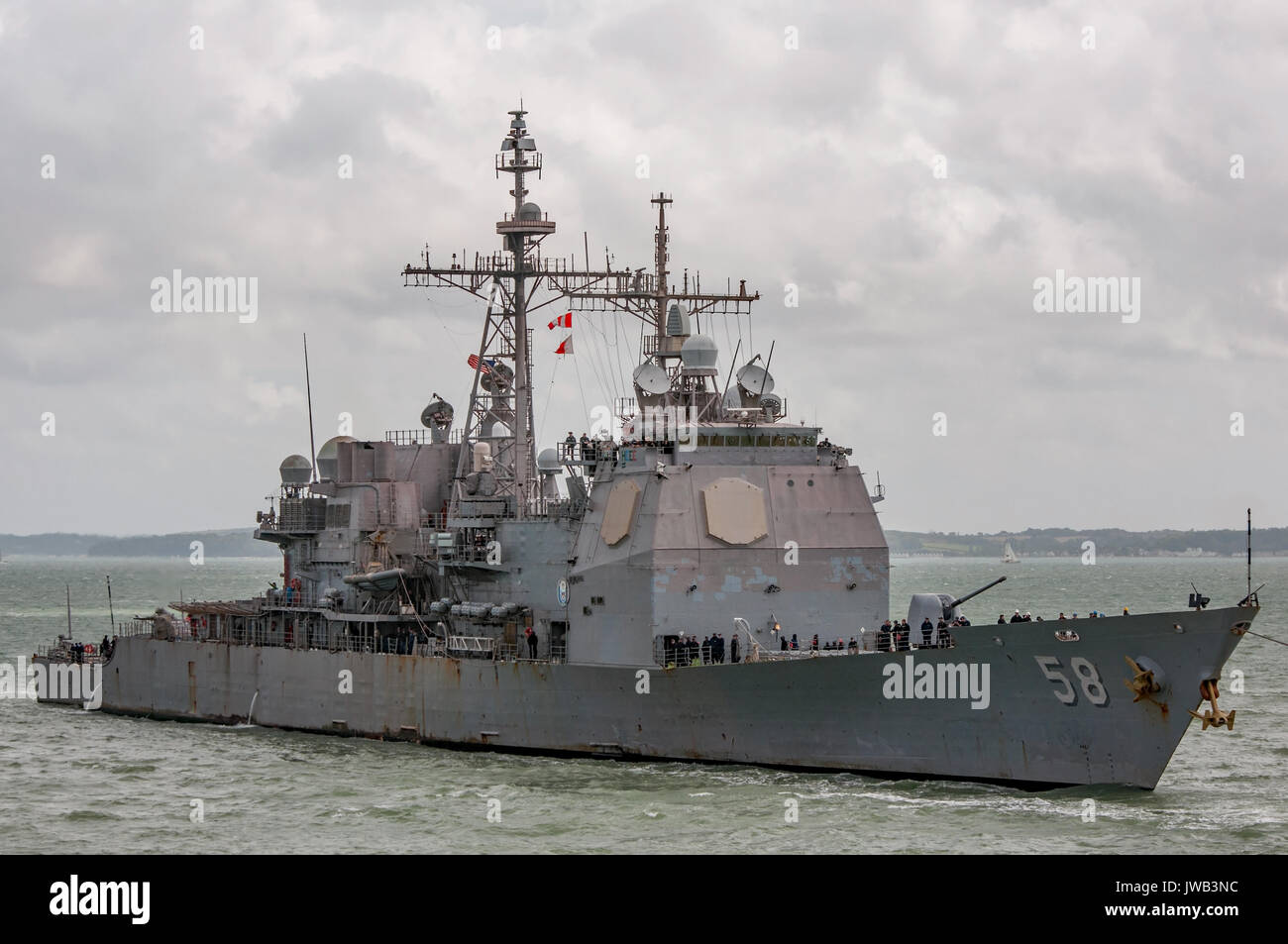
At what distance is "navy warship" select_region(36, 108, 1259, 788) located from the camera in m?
23.0

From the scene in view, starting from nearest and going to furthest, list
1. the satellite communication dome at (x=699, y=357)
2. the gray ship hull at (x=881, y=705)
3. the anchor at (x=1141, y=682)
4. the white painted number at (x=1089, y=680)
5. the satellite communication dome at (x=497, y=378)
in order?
1. the anchor at (x=1141, y=682)
2. the gray ship hull at (x=881, y=705)
3. the white painted number at (x=1089, y=680)
4. the satellite communication dome at (x=699, y=357)
5. the satellite communication dome at (x=497, y=378)

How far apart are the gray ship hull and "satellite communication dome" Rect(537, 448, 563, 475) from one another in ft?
14.1

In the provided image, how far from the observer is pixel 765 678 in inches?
983

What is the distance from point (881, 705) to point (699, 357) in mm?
7444

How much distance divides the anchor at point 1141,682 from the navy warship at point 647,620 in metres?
0.05

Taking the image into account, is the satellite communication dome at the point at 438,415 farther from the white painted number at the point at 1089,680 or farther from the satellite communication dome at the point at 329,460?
the white painted number at the point at 1089,680

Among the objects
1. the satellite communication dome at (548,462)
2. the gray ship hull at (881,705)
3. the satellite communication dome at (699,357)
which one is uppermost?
the satellite communication dome at (699,357)

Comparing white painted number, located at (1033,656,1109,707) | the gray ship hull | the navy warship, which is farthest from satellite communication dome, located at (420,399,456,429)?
white painted number, located at (1033,656,1109,707)

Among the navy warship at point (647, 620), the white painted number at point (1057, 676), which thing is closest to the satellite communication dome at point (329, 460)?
the navy warship at point (647, 620)

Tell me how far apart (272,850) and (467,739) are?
26.4 ft

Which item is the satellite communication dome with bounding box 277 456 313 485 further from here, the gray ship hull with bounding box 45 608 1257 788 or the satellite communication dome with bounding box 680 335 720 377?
the satellite communication dome with bounding box 680 335 720 377

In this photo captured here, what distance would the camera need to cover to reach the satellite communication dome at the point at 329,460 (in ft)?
119
